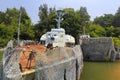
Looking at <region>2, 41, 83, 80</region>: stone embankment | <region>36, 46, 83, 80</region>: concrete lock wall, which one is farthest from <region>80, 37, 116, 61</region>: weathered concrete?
<region>2, 41, 83, 80</region>: stone embankment

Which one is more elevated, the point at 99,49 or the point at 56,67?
the point at 99,49

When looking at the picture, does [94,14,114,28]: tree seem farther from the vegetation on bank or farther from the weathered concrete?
the weathered concrete

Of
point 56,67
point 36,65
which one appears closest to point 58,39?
point 56,67

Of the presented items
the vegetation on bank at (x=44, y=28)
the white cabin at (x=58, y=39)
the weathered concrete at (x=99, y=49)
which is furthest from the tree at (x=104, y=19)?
the white cabin at (x=58, y=39)

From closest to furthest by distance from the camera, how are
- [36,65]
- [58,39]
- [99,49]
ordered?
[36,65]
[58,39]
[99,49]

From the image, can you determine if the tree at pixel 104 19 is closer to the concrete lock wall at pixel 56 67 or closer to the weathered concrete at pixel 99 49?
the weathered concrete at pixel 99 49

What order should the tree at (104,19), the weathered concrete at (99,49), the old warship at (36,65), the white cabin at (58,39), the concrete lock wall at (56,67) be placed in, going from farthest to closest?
the tree at (104,19) → the weathered concrete at (99,49) → the white cabin at (58,39) → the concrete lock wall at (56,67) → the old warship at (36,65)

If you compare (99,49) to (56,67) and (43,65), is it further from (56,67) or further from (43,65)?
(43,65)

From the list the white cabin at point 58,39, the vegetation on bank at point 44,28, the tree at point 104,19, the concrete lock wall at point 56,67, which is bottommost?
the concrete lock wall at point 56,67

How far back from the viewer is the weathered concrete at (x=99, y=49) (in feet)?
131

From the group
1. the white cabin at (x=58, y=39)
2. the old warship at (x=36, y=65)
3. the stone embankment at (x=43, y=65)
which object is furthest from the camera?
the white cabin at (x=58, y=39)

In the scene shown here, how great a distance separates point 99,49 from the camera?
40.1 m

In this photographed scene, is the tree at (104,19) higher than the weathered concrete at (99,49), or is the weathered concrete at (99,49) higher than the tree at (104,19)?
the tree at (104,19)

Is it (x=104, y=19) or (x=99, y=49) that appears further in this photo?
(x=104, y=19)
